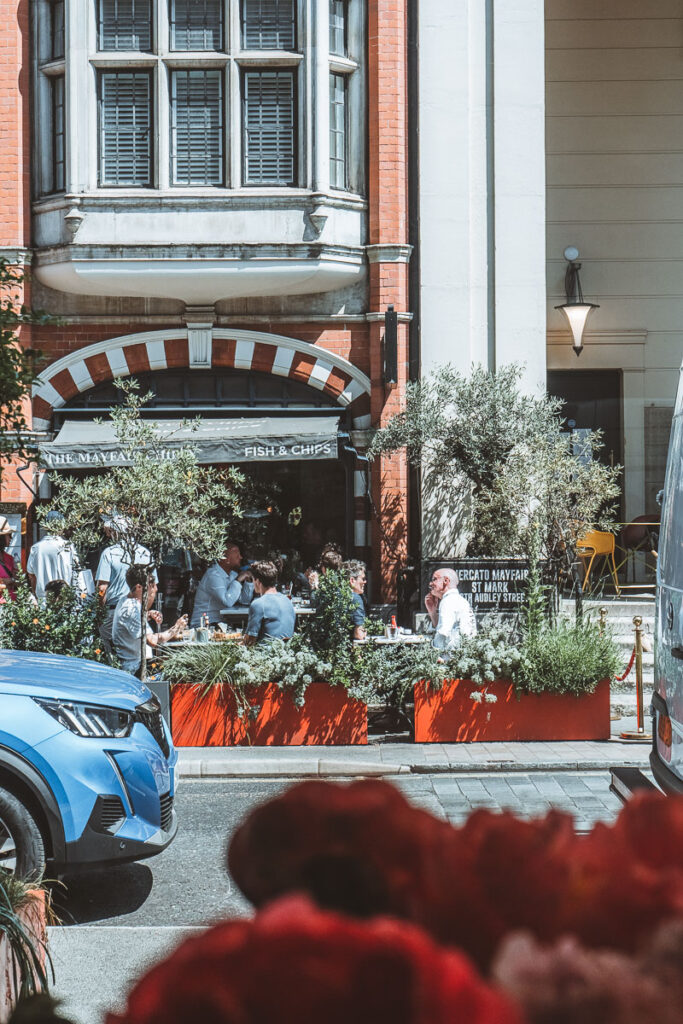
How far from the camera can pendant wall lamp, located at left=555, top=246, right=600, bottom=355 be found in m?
17.1

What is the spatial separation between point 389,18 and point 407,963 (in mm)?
16219

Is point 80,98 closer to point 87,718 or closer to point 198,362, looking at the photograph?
point 198,362

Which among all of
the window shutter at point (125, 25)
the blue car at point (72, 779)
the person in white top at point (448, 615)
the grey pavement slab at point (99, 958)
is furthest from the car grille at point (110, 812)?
the window shutter at point (125, 25)

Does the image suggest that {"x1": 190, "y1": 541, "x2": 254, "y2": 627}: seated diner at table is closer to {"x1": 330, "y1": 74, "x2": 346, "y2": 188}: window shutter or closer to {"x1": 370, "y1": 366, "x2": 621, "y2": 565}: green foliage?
{"x1": 370, "y1": 366, "x2": 621, "y2": 565}: green foliage

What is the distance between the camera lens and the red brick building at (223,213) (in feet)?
48.6

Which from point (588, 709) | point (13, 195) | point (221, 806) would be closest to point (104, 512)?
point (221, 806)

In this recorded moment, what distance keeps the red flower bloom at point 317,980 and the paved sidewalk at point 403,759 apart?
346 inches

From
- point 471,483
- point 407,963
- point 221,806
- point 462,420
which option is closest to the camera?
point 407,963

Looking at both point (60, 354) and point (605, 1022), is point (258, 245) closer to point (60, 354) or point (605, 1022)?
point (60, 354)

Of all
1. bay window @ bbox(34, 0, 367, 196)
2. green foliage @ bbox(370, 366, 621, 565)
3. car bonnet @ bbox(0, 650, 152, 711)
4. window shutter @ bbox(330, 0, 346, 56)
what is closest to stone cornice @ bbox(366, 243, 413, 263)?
bay window @ bbox(34, 0, 367, 196)

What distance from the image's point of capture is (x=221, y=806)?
26.5 feet

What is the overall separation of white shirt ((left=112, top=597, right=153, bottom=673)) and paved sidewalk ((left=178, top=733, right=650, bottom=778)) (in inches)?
40.0

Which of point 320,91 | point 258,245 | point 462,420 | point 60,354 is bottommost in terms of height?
point 462,420

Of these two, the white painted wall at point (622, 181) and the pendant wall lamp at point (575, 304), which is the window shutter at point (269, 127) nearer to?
the white painted wall at point (622, 181)
